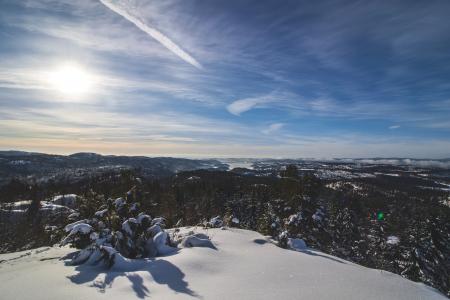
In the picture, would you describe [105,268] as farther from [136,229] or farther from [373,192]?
[373,192]

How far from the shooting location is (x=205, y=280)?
700 cm

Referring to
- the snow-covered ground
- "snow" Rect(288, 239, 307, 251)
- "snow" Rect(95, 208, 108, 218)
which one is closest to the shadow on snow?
the snow-covered ground

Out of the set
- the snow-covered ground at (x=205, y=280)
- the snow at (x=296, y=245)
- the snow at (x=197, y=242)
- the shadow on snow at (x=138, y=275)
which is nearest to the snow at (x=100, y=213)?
the snow-covered ground at (x=205, y=280)

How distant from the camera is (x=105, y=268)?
25.3 ft

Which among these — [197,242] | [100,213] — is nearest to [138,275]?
[197,242]

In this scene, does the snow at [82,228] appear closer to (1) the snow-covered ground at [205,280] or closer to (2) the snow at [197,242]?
(1) the snow-covered ground at [205,280]

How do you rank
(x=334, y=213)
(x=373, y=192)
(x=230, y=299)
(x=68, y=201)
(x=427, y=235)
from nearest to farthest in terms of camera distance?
1. (x=230, y=299)
2. (x=427, y=235)
3. (x=334, y=213)
4. (x=68, y=201)
5. (x=373, y=192)

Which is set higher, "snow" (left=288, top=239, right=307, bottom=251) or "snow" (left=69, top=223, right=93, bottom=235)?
"snow" (left=69, top=223, right=93, bottom=235)

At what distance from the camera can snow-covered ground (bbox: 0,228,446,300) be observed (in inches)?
234

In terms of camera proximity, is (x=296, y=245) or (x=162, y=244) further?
(x=296, y=245)

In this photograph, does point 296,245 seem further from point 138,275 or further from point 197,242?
point 138,275

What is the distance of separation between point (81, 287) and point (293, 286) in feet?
15.8

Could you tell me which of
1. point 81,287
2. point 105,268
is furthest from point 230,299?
point 105,268

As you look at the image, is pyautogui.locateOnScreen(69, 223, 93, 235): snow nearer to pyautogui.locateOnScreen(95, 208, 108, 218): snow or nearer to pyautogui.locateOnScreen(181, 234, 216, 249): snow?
pyautogui.locateOnScreen(95, 208, 108, 218): snow
